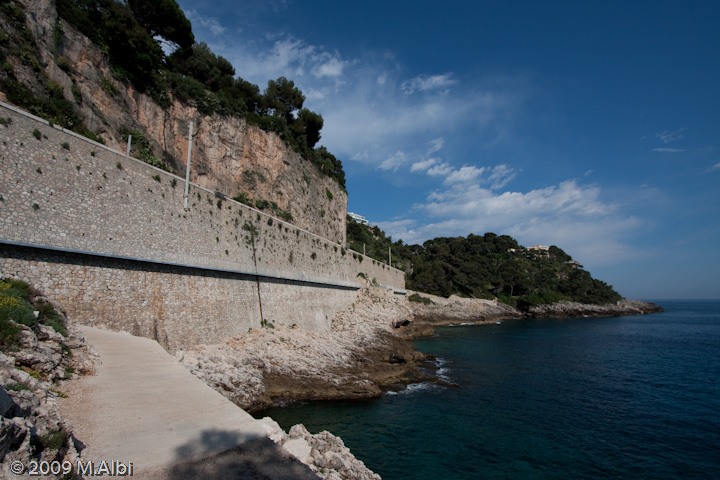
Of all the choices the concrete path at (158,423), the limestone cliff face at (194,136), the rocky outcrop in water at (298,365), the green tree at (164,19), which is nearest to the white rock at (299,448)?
the concrete path at (158,423)

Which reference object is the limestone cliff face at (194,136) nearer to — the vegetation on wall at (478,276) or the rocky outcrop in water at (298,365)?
the rocky outcrop in water at (298,365)

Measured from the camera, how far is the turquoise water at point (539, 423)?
929 centimetres

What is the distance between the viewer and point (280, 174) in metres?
27.3

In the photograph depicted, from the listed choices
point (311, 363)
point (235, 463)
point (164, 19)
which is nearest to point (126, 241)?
point (311, 363)

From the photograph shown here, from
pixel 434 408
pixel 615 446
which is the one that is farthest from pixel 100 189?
pixel 615 446

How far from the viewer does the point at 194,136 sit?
2169 cm

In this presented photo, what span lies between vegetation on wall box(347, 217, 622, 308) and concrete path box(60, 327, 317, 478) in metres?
44.0

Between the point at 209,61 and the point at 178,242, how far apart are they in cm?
2117

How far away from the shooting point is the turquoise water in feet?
30.5

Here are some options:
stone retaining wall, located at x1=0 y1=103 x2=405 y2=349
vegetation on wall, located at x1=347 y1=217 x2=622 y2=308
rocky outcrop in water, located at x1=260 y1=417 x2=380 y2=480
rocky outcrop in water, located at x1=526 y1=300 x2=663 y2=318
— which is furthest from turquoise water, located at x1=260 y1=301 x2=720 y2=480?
rocky outcrop in water, located at x1=526 y1=300 x2=663 y2=318

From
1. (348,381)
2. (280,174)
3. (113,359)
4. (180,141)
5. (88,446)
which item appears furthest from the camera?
(280,174)

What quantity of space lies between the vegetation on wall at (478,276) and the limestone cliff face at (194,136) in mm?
20510

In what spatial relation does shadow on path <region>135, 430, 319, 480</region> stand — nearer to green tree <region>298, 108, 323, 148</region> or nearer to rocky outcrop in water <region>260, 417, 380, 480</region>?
rocky outcrop in water <region>260, 417, 380, 480</region>

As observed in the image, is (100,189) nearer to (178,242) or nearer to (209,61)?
(178,242)
